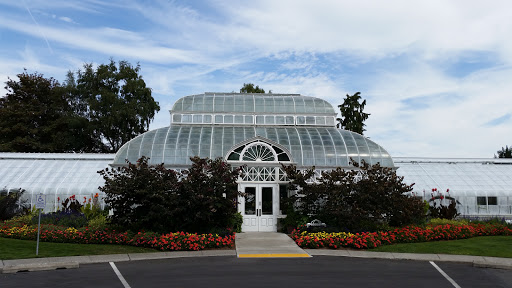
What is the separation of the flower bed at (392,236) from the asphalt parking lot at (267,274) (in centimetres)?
232

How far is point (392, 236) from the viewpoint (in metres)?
18.4

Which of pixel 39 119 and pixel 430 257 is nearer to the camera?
pixel 430 257

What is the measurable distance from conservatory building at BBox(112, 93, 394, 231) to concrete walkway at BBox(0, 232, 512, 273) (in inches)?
108

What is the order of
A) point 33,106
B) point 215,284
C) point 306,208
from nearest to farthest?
point 215,284 < point 306,208 < point 33,106

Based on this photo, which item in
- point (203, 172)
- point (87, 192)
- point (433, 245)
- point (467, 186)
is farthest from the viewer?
point (467, 186)

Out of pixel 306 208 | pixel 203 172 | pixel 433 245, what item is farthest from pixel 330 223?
pixel 203 172

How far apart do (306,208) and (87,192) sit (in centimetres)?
1394

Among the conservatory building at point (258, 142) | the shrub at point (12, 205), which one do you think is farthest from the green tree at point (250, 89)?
the shrub at point (12, 205)

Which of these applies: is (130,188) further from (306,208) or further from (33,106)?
(33,106)

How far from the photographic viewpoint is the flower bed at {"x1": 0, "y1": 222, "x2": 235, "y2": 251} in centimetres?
1691

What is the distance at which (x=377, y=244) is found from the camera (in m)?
17.8

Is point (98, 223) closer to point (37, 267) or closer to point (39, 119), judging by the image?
point (37, 267)

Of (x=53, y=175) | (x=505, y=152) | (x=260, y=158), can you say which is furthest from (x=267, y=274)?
(x=505, y=152)

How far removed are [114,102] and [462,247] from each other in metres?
34.9
